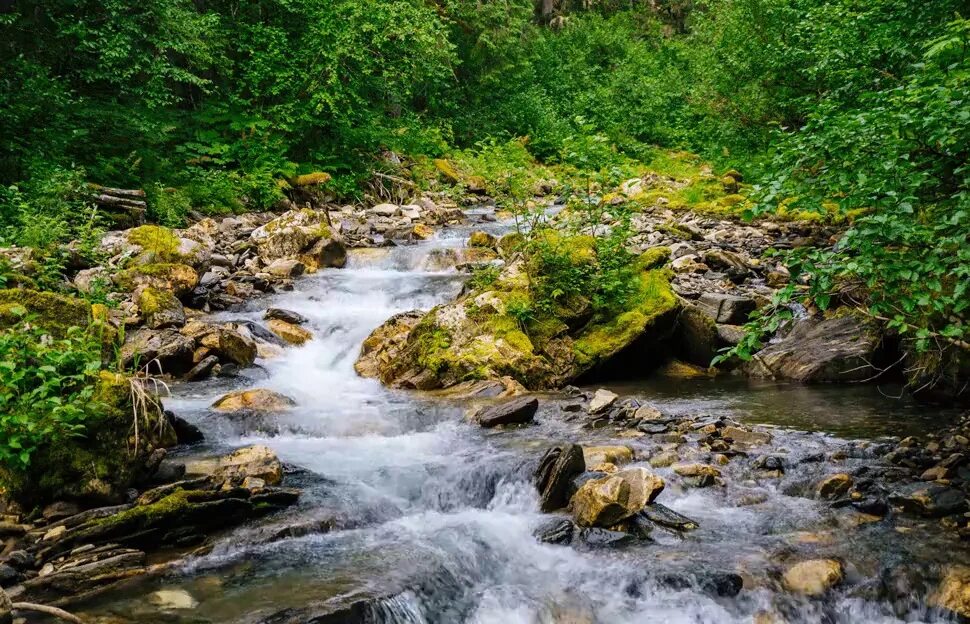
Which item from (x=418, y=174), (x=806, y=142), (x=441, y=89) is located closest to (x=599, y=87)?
(x=441, y=89)

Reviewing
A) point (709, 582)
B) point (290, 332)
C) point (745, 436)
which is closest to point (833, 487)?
point (745, 436)

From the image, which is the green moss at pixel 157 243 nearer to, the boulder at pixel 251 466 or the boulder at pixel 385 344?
the boulder at pixel 385 344

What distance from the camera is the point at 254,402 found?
26.8 ft

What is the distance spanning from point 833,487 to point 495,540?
2.80 meters

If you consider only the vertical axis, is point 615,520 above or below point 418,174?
below

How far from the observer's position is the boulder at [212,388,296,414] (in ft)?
26.1

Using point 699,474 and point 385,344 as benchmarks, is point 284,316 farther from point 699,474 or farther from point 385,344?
point 699,474

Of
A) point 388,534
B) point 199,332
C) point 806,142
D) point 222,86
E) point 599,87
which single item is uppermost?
point 599,87

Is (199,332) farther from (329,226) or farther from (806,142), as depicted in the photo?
(806,142)

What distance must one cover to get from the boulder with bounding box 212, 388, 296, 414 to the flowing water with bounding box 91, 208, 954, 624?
0.24 metres

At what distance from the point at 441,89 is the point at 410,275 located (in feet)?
57.1

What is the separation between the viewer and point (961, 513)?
4.97 metres

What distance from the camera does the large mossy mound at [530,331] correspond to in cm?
965

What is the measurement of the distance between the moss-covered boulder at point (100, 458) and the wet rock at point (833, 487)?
215 inches
